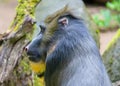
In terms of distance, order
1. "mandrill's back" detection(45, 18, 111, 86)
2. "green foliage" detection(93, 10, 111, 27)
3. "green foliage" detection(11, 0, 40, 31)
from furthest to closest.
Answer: "green foliage" detection(93, 10, 111, 27), "green foliage" detection(11, 0, 40, 31), "mandrill's back" detection(45, 18, 111, 86)

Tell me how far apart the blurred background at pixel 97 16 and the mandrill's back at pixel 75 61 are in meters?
4.30

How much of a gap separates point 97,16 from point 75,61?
221 inches

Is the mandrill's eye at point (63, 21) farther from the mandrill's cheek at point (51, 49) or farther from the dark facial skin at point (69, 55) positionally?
the mandrill's cheek at point (51, 49)

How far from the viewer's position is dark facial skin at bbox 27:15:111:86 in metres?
3.18

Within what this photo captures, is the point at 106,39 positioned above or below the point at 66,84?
below

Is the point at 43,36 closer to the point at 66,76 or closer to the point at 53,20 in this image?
the point at 53,20

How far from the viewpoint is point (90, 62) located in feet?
10.5

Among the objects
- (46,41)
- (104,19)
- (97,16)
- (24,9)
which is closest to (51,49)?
(46,41)

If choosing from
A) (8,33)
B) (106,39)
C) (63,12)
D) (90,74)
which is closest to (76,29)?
(63,12)

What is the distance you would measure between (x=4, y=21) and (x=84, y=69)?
6.80m

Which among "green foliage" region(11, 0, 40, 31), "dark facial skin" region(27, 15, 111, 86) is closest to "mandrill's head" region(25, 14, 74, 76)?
"dark facial skin" region(27, 15, 111, 86)

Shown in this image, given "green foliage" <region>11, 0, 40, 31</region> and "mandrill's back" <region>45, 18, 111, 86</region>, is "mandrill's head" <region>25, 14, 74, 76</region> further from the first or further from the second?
"green foliage" <region>11, 0, 40, 31</region>

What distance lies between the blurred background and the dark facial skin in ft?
14.1

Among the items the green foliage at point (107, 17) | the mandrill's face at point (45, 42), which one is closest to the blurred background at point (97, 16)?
the green foliage at point (107, 17)
